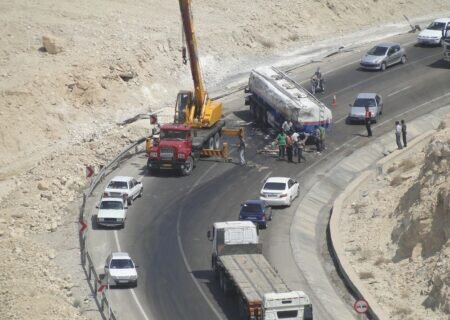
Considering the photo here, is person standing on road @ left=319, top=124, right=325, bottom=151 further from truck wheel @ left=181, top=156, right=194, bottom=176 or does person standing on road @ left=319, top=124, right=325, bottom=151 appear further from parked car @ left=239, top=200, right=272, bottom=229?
parked car @ left=239, top=200, right=272, bottom=229

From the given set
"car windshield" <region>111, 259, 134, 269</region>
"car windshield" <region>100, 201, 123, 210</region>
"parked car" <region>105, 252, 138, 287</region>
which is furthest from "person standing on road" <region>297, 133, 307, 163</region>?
"car windshield" <region>111, 259, 134, 269</region>

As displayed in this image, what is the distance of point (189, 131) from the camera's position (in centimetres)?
6394

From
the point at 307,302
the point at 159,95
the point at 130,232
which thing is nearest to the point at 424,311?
the point at 307,302

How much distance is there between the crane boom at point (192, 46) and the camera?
64.3m

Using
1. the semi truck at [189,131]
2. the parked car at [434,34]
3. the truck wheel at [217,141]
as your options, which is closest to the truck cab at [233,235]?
the semi truck at [189,131]

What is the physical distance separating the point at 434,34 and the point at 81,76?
1058 inches

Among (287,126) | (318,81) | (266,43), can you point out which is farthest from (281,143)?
(266,43)

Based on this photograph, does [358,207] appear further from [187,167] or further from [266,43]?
[266,43]

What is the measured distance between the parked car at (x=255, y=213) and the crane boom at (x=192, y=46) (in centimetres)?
1153

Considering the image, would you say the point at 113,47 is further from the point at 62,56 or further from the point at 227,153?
the point at 227,153

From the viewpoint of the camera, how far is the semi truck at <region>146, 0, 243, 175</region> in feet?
206

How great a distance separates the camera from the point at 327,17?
93562 millimetres

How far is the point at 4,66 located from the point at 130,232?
951 inches

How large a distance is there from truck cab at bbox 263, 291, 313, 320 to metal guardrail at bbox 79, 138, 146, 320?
6.08 meters
